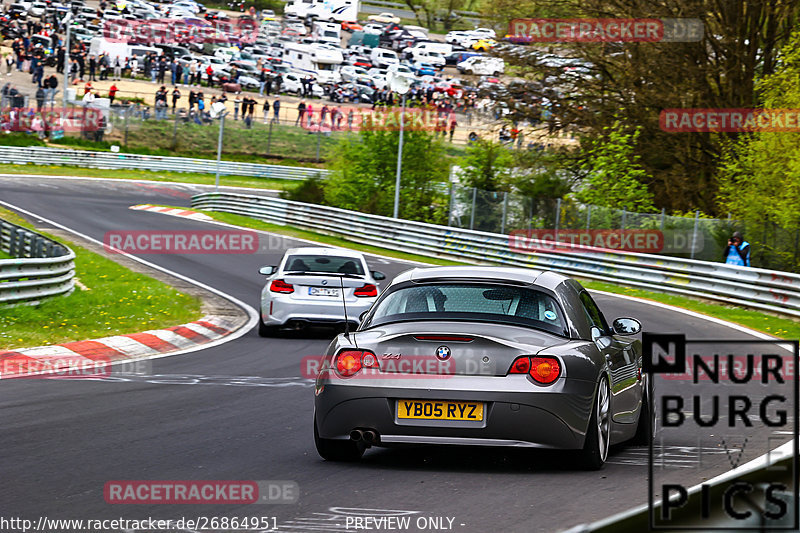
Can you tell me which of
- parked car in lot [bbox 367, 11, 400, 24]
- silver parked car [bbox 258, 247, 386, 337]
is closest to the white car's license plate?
silver parked car [bbox 258, 247, 386, 337]

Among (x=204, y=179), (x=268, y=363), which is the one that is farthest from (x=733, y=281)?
(x=204, y=179)

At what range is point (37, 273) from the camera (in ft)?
57.5

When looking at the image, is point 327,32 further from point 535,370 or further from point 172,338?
point 535,370

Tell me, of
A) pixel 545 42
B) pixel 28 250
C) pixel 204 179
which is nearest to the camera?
pixel 28 250

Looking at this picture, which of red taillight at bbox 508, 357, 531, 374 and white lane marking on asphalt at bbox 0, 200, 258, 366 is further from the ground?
red taillight at bbox 508, 357, 531, 374

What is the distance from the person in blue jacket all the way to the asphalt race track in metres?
14.4

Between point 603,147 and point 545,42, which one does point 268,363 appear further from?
point 545,42

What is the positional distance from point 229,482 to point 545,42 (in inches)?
1365

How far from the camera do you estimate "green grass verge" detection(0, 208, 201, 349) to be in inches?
619

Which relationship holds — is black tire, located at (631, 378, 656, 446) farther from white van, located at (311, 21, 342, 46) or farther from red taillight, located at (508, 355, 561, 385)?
white van, located at (311, 21, 342, 46)

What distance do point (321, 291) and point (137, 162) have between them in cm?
4466

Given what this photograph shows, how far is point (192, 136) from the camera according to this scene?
212 ft

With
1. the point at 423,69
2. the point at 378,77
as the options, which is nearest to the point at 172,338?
the point at 378,77

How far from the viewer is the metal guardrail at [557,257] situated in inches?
987
